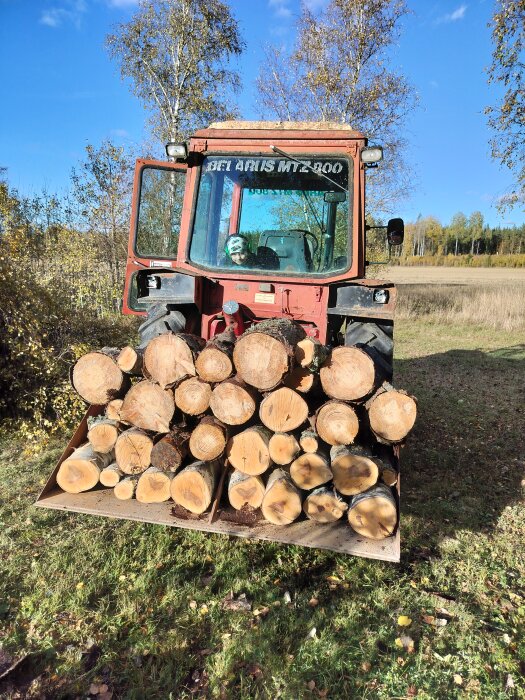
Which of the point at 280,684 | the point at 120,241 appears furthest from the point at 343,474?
the point at 120,241

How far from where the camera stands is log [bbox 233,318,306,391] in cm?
256

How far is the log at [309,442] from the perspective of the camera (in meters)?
2.75

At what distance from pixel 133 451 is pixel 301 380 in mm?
1170

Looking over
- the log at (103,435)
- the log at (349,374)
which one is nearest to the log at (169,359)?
the log at (103,435)

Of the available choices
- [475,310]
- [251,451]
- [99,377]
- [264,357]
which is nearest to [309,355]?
[264,357]

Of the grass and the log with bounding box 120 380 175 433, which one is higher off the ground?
the log with bounding box 120 380 175 433

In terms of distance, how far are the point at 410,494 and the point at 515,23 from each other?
434 inches

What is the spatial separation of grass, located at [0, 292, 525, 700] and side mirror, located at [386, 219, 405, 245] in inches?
91.2

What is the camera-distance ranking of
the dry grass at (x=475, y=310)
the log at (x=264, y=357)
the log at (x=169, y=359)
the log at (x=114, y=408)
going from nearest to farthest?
the log at (x=264, y=357) → the log at (x=169, y=359) → the log at (x=114, y=408) → the dry grass at (x=475, y=310)

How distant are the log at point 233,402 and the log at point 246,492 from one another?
1.29 ft

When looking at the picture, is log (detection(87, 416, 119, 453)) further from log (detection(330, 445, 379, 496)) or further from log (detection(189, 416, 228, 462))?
log (detection(330, 445, 379, 496))

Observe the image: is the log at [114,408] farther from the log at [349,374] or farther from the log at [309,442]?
the log at [349,374]

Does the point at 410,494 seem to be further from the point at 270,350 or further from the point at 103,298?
the point at 103,298

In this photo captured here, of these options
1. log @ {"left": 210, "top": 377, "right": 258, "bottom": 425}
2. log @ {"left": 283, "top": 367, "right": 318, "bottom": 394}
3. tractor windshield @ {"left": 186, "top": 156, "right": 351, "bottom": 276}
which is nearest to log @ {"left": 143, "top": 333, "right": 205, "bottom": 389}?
log @ {"left": 210, "top": 377, "right": 258, "bottom": 425}
